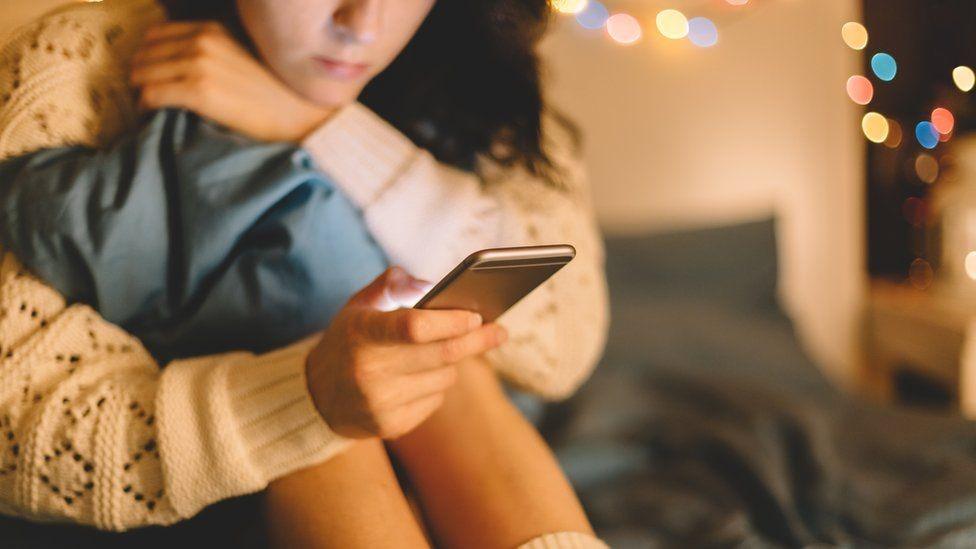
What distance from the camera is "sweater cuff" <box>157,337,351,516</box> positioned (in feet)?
1.69

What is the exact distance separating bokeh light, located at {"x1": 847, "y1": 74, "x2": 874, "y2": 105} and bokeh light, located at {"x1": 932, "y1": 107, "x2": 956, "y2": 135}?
17 cm

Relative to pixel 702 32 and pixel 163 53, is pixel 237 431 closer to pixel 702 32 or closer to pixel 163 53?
pixel 163 53

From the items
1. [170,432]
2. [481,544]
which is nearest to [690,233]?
[481,544]

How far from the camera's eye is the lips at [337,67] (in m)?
0.66

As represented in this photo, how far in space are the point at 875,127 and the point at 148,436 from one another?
6.79 feet

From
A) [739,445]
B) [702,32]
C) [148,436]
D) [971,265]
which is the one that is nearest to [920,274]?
[971,265]

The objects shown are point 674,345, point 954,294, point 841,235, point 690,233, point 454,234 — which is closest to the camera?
point 454,234

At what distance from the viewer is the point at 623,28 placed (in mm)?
1756

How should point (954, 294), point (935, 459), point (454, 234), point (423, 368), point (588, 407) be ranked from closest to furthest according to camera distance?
point (423, 368) → point (454, 234) → point (935, 459) → point (588, 407) → point (954, 294)

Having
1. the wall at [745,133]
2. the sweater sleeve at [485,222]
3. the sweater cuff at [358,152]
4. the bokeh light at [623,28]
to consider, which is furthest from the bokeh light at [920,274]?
the sweater cuff at [358,152]

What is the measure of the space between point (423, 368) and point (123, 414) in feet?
0.75

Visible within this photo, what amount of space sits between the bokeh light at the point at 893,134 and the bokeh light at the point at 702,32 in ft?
1.99

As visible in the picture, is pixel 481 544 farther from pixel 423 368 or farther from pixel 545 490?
pixel 423 368

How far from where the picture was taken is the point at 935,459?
3.26 ft
